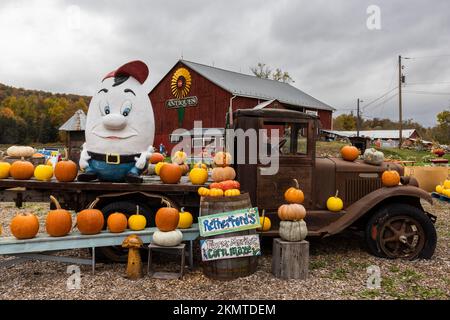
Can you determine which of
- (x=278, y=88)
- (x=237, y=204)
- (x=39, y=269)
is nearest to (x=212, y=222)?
(x=237, y=204)

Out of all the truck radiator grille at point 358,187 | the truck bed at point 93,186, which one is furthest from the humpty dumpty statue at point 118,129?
the truck radiator grille at point 358,187

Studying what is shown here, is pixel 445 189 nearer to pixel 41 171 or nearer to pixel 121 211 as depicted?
pixel 121 211

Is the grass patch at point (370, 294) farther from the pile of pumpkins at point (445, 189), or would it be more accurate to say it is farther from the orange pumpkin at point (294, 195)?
the pile of pumpkins at point (445, 189)

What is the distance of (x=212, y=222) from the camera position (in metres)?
4.02

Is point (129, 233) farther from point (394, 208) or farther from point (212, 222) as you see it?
point (394, 208)

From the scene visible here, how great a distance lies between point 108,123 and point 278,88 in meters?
25.2

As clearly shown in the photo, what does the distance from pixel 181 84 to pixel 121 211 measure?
2093 centimetres

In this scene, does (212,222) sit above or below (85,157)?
below

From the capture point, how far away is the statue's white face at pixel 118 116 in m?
4.56

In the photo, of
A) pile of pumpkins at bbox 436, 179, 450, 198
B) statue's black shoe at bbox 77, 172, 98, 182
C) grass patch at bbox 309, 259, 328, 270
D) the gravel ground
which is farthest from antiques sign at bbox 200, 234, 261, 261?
pile of pumpkins at bbox 436, 179, 450, 198

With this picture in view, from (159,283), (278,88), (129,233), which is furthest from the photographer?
(278,88)

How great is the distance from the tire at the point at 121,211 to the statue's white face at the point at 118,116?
0.70m

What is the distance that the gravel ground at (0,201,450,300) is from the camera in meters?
3.66

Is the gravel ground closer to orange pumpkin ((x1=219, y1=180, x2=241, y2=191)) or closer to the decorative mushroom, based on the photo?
the decorative mushroom
